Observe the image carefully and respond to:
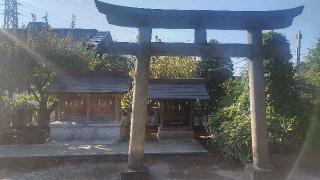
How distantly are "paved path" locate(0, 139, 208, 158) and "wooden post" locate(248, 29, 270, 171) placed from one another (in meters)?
5.24

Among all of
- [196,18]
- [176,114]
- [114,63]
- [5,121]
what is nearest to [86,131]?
[5,121]

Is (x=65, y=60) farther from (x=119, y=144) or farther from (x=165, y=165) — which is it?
(x=165, y=165)

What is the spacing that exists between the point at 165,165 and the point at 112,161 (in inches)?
89.3

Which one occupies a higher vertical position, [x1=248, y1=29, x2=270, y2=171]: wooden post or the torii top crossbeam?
the torii top crossbeam

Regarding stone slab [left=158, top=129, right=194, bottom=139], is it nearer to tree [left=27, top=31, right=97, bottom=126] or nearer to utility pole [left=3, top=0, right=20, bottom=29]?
tree [left=27, top=31, right=97, bottom=126]

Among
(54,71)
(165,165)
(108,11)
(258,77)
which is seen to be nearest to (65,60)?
(54,71)

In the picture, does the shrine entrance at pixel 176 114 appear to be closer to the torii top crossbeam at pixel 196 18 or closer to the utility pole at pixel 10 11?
the torii top crossbeam at pixel 196 18

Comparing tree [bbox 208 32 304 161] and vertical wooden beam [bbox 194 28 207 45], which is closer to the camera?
vertical wooden beam [bbox 194 28 207 45]

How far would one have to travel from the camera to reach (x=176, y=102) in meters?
18.1

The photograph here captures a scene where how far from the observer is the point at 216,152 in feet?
45.6

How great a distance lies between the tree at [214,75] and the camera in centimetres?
2069

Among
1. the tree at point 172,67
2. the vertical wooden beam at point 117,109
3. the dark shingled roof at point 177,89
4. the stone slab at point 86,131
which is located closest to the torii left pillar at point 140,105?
the stone slab at point 86,131

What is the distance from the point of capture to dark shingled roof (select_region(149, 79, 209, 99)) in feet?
56.4

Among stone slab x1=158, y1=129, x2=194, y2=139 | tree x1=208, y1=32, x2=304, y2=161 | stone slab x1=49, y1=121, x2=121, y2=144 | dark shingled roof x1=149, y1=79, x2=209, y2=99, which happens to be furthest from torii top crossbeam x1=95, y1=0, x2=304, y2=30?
stone slab x1=158, y1=129, x2=194, y2=139
